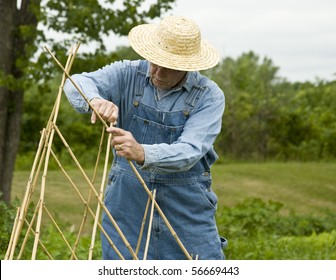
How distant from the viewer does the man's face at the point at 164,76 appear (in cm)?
345

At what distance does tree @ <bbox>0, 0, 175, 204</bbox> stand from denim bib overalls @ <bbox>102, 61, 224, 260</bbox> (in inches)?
184

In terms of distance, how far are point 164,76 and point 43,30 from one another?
556 centimetres

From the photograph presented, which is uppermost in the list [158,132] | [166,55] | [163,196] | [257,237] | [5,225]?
[166,55]

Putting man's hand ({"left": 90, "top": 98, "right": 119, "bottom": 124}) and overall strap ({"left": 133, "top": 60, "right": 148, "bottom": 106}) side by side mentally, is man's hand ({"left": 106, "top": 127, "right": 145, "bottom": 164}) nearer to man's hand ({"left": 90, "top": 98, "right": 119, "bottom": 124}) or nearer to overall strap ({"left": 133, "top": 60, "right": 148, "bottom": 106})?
man's hand ({"left": 90, "top": 98, "right": 119, "bottom": 124})

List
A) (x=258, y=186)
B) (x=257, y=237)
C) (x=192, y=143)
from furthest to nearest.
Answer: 1. (x=258, y=186)
2. (x=257, y=237)
3. (x=192, y=143)

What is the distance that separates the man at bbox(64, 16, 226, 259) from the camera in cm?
340

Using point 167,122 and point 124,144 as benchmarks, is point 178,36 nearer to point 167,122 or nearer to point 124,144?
point 167,122

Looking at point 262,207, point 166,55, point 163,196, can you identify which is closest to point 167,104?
point 166,55

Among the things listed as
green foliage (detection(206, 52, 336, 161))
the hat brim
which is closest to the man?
the hat brim

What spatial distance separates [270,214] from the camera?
8492 millimetres

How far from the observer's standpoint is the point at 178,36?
342cm

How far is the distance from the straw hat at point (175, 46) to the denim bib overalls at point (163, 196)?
0.45 feet

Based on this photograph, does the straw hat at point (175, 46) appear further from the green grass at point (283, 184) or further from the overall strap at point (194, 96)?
the green grass at point (283, 184)
